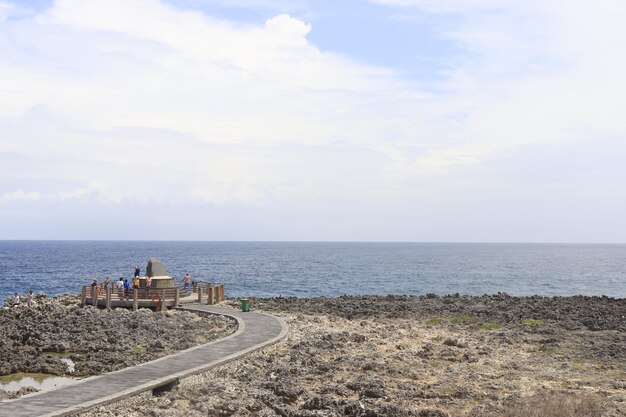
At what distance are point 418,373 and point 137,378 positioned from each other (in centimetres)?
980

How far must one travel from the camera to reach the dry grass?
17.5 m

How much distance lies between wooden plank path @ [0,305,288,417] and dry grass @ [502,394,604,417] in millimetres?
10371

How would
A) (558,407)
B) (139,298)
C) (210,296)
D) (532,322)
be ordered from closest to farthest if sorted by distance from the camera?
1. (558,407)
2. (532,322)
3. (139,298)
4. (210,296)

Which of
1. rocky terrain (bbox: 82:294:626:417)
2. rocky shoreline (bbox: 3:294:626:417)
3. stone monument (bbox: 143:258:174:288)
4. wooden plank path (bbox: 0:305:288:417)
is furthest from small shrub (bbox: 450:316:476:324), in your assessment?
stone monument (bbox: 143:258:174:288)

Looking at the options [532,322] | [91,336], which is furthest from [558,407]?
[91,336]

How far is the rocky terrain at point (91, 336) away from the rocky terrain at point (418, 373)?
4.53 metres

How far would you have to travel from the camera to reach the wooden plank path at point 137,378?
683 inches

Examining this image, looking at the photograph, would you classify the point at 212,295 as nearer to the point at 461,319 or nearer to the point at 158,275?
the point at 158,275

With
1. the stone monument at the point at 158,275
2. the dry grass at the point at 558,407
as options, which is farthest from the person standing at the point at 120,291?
the dry grass at the point at 558,407

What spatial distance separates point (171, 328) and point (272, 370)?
11.1 m

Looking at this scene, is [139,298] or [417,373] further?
[139,298]

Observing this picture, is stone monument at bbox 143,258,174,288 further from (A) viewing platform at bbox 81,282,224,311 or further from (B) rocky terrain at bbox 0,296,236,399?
(B) rocky terrain at bbox 0,296,236,399

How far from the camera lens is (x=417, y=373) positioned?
23328 millimetres

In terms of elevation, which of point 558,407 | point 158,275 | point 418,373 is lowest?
point 418,373
